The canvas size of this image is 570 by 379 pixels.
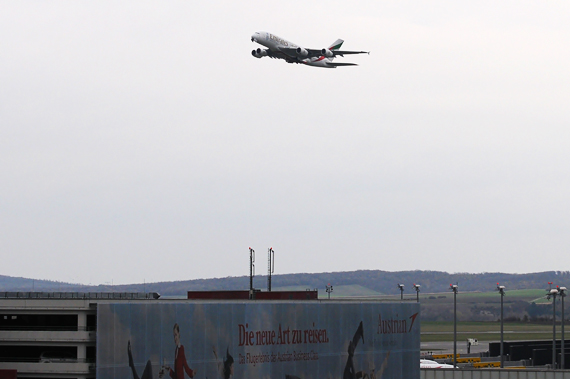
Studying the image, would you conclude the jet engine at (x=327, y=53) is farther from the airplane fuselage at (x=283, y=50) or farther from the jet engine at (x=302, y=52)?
the jet engine at (x=302, y=52)

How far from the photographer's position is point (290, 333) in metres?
70.7

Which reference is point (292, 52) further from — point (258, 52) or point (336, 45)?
point (336, 45)

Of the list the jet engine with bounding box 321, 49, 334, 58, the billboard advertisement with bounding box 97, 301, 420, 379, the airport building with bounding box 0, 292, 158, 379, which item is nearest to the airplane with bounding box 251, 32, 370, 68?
the jet engine with bounding box 321, 49, 334, 58

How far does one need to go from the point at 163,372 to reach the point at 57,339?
7.93 metres

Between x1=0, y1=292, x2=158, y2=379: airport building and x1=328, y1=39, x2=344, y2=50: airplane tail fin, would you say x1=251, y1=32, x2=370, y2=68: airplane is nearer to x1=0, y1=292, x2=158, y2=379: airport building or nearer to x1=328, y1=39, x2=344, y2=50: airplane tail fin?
x1=328, y1=39, x2=344, y2=50: airplane tail fin

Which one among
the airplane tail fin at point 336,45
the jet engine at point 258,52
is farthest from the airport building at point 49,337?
the airplane tail fin at point 336,45

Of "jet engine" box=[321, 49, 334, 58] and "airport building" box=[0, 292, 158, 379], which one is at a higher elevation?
"jet engine" box=[321, 49, 334, 58]

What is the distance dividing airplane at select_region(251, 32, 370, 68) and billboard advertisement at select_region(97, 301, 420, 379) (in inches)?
1209

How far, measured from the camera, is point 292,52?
97.0 metres

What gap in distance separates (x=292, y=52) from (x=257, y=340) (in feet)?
133

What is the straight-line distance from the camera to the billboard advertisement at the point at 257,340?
5628cm

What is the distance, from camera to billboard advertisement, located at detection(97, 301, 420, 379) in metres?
56.3

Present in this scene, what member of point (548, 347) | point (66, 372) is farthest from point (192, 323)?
point (548, 347)

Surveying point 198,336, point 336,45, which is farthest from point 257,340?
point 336,45
